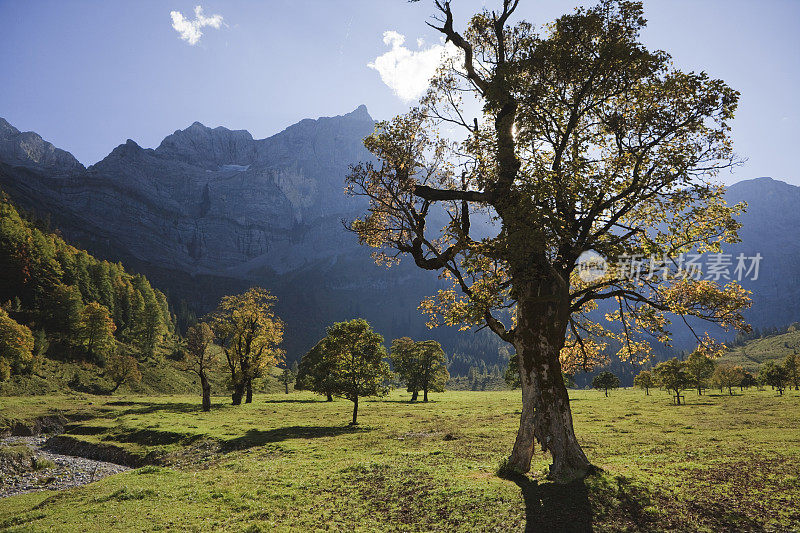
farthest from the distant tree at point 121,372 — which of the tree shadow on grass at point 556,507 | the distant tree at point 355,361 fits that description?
the tree shadow on grass at point 556,507

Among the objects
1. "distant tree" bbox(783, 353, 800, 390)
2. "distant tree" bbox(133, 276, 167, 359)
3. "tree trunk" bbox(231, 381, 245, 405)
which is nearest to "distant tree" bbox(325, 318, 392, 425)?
"tree trunk" bbox(231, 381, 245, 405)

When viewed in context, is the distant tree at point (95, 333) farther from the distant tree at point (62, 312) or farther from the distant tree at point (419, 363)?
the distant tree at point (419, 363)

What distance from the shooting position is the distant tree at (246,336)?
209 feet

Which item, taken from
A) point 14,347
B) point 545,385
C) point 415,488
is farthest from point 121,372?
point 545,385

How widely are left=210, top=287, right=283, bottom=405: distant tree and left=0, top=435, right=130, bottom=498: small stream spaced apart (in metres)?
29.2

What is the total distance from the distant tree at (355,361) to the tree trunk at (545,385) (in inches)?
1121

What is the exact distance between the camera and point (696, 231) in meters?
14.9

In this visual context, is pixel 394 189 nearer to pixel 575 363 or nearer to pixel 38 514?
pixel 575 363

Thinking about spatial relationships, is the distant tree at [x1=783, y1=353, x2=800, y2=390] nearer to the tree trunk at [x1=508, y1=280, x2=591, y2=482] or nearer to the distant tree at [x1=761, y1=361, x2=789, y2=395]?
the distant tree at [x1=761, y1=361, x2=789, y2=395]

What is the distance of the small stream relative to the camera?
2494 cm

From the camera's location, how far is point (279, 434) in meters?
38.2

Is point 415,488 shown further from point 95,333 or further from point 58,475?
point 95,333

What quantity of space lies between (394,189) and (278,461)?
1949 cm

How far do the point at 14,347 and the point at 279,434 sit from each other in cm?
7259
